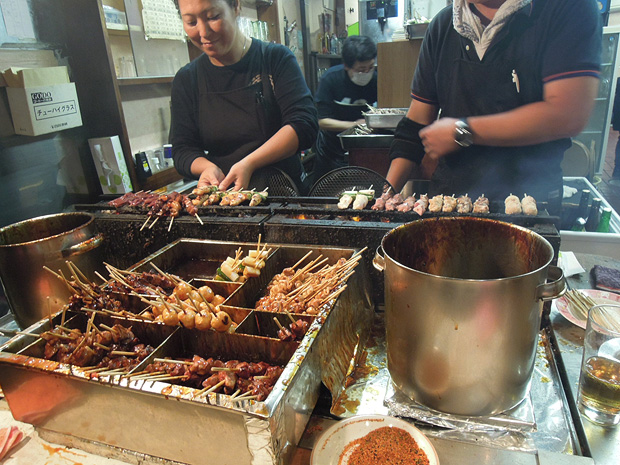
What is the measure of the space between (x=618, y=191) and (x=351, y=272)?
8.28 meters

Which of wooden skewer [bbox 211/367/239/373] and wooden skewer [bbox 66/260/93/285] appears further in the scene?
wooden skewer [bbox 66/260/93/285]

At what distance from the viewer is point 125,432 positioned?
1.18 m

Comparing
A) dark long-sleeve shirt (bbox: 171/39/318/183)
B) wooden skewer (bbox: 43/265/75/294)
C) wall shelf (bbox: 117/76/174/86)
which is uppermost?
wall shelf (bbox: 117/76/174/86)

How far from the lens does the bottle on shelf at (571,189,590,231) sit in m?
3.10

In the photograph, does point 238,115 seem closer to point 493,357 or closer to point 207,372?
point 207,372

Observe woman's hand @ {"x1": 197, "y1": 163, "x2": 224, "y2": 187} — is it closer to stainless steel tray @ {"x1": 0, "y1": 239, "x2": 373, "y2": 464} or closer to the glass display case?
stainless steel tray @ {"x1": 0, "y1": 239, "x2": 373, "y2": 464}

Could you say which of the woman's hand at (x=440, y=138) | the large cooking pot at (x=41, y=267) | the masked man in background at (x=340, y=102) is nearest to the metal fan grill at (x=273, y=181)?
the woman's hand at (x=440, y=138)

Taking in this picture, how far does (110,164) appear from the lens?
154 inches

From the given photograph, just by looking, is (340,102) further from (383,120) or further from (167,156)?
(167,156)

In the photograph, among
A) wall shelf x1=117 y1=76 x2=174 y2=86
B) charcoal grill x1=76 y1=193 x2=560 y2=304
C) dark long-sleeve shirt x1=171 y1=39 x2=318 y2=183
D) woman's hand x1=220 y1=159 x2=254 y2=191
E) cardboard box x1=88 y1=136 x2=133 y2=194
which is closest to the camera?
charcoal grill x1=76 y1=193 x2=560 y2=304

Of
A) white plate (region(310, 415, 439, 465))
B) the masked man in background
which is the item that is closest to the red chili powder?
white plate (region(310, 415, 439, 465))

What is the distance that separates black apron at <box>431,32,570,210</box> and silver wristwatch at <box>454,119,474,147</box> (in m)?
0.19

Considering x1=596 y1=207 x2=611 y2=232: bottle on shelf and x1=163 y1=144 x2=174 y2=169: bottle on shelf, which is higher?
x1=163 y1=144 x2=174 y2=169: bottle on shelf

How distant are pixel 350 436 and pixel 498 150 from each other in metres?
2.03
